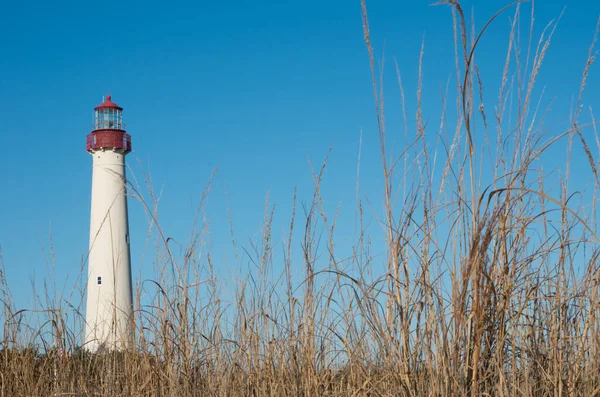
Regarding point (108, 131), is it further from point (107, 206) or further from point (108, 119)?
point (107, 206)

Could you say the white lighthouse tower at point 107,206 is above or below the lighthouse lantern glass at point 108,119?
below

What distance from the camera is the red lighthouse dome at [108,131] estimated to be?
1605 centimetres

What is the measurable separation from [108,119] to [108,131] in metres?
0.59

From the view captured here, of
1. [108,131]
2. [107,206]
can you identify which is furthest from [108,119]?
[107,206]

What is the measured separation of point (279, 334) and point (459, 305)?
1.01 m

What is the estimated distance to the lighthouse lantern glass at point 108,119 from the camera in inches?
650

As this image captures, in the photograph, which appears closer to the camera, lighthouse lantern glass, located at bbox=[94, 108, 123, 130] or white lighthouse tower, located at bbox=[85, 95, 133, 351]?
white lighthouse tower, located at bbox=[85, 95, 133, 351]

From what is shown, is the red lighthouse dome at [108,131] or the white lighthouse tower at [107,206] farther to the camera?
the red lighthouse dome at [108,131]

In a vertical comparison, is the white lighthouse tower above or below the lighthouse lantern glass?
below

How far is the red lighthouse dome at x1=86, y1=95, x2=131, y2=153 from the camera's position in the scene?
16.0m

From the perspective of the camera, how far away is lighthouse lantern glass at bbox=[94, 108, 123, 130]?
1652 centimetres

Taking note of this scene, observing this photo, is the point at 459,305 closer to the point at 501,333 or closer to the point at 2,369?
the point at 501,333

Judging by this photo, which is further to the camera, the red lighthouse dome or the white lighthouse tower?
the red lighthouse dome

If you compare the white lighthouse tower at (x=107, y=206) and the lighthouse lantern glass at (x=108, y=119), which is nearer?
the white lighthouse tower at (x=107, y=206)
